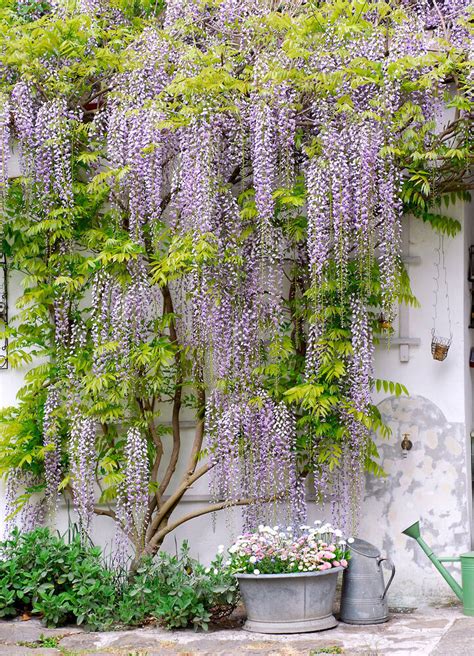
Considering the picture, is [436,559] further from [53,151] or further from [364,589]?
[53,151]

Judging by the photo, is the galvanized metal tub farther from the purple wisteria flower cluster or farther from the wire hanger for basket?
the wire hanger for basket

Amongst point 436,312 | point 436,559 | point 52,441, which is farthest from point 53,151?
point 436,559

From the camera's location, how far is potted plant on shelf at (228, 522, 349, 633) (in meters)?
4.77

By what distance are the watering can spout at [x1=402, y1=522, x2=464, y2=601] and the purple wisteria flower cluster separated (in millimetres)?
347

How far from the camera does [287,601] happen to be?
15.6 feet

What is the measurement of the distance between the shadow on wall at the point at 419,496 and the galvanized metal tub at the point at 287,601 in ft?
2.41

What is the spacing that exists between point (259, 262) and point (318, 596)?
1815 mm

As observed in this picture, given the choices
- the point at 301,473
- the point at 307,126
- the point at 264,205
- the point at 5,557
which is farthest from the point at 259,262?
the point at 5,557

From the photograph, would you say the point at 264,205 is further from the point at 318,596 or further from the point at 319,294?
the point at 318,596

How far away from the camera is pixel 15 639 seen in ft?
16.0

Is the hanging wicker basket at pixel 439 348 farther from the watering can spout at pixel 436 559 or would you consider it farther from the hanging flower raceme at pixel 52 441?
the hanging flower raceme at pixel 52 441

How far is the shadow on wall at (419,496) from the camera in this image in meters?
5.40

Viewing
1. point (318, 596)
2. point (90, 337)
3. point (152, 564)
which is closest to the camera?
point (318, 596)

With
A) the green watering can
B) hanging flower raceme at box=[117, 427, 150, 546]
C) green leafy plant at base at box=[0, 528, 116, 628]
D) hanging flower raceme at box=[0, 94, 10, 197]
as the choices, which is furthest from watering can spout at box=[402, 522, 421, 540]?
hanging flower raceme at box=[0, 94, 10, 197]
